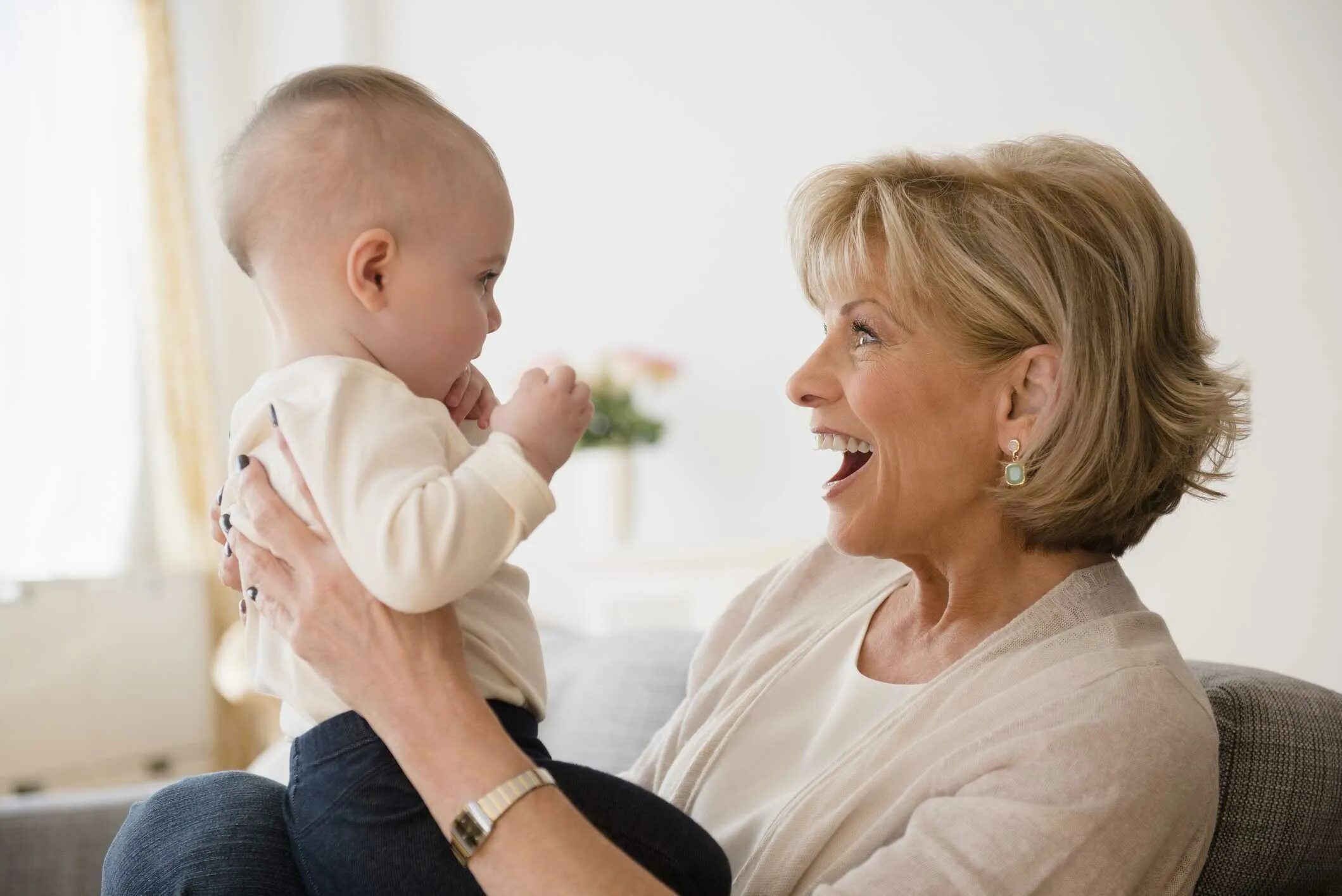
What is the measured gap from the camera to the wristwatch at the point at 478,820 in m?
1.08

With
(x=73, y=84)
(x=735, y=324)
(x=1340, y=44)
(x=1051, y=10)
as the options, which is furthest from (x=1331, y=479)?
(x=73, y=84)

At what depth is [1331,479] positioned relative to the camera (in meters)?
2.80

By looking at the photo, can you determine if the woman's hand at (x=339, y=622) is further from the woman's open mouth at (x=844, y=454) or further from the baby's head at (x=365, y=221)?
the woman's open mouth at (x=844, y=454)

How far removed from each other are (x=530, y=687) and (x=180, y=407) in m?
4.01

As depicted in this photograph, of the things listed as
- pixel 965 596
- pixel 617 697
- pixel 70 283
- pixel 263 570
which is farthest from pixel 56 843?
pixel 70 283

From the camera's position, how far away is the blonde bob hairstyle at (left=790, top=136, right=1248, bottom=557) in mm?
1370

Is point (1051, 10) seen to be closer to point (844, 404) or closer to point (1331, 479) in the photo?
point (1331, 479)

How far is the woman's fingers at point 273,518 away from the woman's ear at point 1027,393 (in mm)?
801

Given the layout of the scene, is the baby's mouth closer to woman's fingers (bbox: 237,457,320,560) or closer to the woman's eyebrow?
the woman's eyebrow

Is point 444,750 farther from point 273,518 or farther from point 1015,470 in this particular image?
point 1015,470

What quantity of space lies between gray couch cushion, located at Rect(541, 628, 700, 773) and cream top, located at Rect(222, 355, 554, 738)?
1.08 m

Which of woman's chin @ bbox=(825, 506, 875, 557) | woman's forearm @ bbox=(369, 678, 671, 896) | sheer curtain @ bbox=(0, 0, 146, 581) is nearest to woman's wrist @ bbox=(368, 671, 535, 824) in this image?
woman's forearm @ bbox=(369, 678, 671, 896)

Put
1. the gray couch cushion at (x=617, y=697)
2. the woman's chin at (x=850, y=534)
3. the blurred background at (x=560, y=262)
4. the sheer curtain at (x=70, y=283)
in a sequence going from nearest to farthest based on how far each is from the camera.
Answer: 1. the woman's chin at (x=850, y=534)
2. the gray couch cushion at (x=617, y=697)
3. the blurred background at (x=560, y=262)
4. the sheer curtain at (x=70, y=283)

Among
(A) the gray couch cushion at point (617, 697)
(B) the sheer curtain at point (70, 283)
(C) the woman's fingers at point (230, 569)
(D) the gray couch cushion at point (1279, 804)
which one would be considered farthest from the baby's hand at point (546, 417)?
(B) the sheer curtain at point (70, 283)
